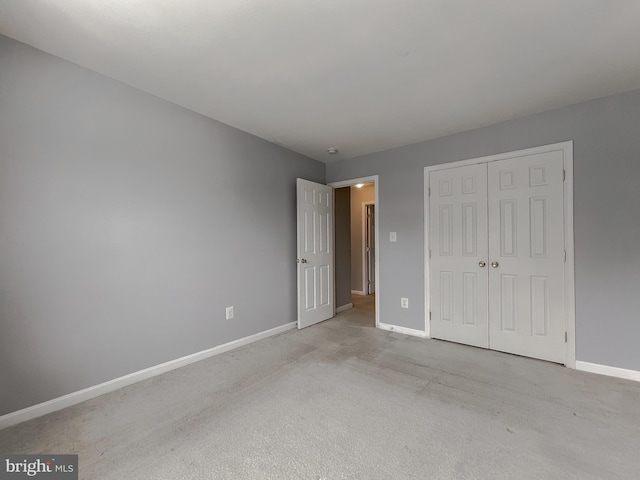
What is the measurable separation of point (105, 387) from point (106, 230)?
3.87 ft

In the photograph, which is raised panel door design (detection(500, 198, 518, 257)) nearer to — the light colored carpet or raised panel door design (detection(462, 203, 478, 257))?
raised panel door design (detection(462, 203, 478, 257))

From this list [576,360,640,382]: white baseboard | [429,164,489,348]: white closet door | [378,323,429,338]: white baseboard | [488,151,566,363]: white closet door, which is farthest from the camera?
[378,323,429,338]: white baseboard

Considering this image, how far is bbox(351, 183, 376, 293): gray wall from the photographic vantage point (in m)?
6.02

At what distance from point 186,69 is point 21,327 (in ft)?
6.64

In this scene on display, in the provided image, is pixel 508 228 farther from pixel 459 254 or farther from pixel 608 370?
pixel 608 370

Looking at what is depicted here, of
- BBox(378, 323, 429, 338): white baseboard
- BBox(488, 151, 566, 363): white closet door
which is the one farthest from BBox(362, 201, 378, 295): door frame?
BBox(488, 151, 566, 363): white closet door

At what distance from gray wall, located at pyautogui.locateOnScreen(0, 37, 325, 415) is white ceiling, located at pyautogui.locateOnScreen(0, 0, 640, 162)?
27 cm

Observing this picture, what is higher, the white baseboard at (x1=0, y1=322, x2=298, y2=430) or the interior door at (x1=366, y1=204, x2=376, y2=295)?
the interior door at (x1=366, y1=204, x2=376, y2=295)

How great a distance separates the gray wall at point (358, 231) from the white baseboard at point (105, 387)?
3.39 m

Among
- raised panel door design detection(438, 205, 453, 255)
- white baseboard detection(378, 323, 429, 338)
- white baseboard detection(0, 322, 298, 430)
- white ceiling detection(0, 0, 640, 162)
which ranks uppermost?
white ceiling detection(0, 0, 640, 162)

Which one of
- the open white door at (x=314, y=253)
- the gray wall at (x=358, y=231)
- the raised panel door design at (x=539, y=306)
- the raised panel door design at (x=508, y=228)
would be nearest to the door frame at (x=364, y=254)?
the gray wall at (x=358, y=231)

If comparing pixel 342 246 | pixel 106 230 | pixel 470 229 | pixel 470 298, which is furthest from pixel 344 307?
pixel 106 230

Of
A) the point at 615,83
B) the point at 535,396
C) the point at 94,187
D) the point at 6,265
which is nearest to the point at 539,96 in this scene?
the point at 615,83

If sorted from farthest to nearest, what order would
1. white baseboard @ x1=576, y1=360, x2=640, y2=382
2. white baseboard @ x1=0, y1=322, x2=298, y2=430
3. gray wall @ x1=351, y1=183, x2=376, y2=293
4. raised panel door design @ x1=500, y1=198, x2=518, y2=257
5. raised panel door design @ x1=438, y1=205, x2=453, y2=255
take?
gray wall @ x1=351, y1=183, x2=376, y2=293 → raised panel door design @ x1=438, y1=205, x2=453, y2=255 → raised panel door design @ x1=500, y1=198, x2=518, y2=257 → white baseboard @ x1=576, y1=360, x2=640, y2=382 → white baseboard @ x1=0, y1=322, x2=298, y2=430
